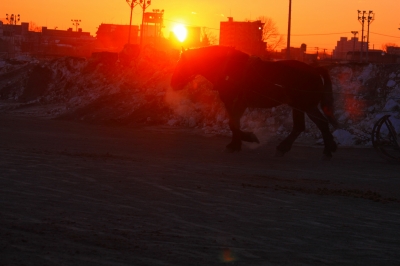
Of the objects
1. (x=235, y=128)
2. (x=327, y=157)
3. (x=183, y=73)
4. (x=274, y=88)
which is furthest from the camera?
(x=183, y=73)

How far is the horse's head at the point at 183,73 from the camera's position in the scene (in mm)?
18406

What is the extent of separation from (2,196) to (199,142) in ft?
41.1

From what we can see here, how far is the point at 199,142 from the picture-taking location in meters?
21.4

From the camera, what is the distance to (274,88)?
677 inches

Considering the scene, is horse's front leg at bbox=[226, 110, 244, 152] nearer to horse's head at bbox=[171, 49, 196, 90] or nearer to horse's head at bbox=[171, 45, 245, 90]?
horse's head at bbox=[171, 45, 245, 90]

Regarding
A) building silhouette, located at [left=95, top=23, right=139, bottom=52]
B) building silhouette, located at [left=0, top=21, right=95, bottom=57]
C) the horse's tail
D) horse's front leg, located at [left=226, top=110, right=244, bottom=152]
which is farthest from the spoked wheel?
building silhouette, located at [left=95, top=23, right=139, bottom=52]

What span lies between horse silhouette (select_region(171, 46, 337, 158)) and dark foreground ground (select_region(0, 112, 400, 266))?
0.95 meters

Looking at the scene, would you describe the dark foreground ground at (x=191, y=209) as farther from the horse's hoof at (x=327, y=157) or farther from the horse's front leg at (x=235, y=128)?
the horse's front leg at (x=235, y=128)

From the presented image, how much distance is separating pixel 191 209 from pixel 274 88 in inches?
339

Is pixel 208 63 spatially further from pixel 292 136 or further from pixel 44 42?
pixel 44 42

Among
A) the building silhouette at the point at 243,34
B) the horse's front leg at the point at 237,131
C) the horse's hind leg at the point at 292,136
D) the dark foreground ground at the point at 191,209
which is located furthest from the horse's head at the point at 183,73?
the building silhouette at the point at 243,34

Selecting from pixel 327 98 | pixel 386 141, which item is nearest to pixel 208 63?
pixel 327 98

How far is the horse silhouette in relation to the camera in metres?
17.0

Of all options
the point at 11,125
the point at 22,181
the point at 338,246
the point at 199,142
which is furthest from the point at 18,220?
the point at 11,125
